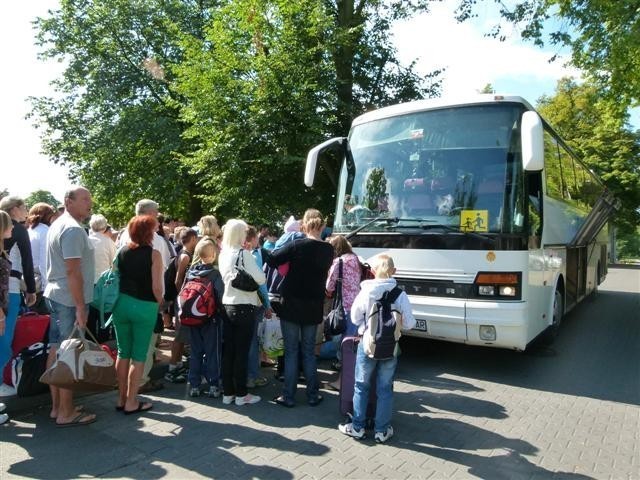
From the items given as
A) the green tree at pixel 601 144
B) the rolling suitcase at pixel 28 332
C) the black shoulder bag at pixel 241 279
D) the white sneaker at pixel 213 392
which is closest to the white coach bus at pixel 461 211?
the black shoulder bag at pixel 241 279

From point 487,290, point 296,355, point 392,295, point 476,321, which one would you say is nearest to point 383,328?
point 392,295

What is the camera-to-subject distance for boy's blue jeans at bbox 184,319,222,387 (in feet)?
17.5

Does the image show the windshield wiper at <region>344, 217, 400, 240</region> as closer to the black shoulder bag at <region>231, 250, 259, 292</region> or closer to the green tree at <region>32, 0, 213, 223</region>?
the black shoulder bag at <region>231, 250, 259, 292</region>

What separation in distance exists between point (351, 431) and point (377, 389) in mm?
441

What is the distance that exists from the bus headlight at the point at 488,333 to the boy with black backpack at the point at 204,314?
117 inches

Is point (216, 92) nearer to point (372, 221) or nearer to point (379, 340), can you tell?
point (372, 221)

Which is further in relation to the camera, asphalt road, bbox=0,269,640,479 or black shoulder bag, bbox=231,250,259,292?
black shoulder bag, bbox=231,250,259,292

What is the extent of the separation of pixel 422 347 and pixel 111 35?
20947 millimetres

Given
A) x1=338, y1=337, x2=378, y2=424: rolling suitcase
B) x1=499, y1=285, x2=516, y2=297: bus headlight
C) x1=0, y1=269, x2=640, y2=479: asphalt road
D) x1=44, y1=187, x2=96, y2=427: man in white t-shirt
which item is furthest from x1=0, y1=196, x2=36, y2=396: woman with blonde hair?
x1=499, y1=285, x2=516, y2=297: bus headlight

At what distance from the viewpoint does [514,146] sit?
19.1 ft

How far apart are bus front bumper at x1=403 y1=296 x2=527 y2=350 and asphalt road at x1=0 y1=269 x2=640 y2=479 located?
584mm

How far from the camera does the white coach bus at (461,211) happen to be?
5629mm

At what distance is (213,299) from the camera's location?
5.13 m

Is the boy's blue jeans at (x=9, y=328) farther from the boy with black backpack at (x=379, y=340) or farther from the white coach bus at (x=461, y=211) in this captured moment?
the white coach bus at (x=461, y=211)
